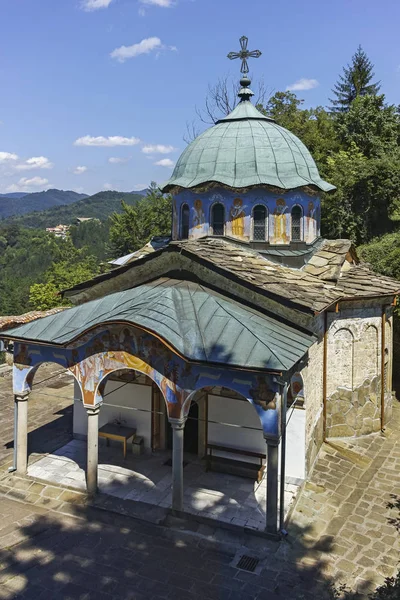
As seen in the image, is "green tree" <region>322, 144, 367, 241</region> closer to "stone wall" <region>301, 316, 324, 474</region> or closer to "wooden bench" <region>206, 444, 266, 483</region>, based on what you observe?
"stone wall" <region>301, 316, 324, 474</region>

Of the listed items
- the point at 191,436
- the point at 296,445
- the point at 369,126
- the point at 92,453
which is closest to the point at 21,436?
the point at 92,453

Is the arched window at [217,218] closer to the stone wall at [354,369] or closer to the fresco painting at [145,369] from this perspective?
the stone wall at [354,369]

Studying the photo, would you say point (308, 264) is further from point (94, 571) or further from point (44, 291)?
point (44, 291)

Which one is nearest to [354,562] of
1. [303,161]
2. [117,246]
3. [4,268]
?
[303,161]

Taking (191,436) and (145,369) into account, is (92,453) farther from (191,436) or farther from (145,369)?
(191,436)

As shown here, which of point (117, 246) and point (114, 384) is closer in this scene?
point (114, 384)

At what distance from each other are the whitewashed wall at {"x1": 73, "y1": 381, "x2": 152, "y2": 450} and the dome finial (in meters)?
10.7

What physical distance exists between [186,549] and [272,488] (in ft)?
6.08

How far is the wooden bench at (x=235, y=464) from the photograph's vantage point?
34.7 ft

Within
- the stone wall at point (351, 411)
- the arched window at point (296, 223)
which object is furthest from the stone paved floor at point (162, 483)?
the arched window at point (296, 223)

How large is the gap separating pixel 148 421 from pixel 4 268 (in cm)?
10406

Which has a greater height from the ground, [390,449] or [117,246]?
[117,246]

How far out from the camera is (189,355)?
845 centimetres

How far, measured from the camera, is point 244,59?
15.8m
